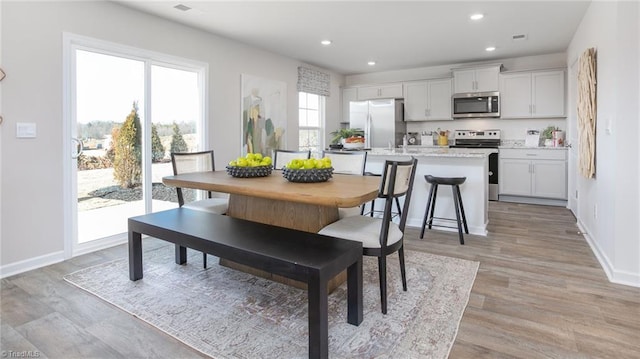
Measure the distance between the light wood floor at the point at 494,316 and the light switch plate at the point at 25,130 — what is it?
1.09m

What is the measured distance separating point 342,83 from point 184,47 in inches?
157

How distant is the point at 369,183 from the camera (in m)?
2.33

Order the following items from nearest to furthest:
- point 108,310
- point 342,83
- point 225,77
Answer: point 108,310 < point 225,77 < point 342,83

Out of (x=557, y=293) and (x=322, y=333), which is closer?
(x=322, y=333)

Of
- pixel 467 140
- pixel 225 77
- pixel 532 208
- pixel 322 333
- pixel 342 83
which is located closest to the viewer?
pixel 322 333

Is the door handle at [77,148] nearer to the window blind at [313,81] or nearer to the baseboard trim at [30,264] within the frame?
the baseboard trim at [30,264]

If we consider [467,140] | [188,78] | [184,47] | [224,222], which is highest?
[184,47]

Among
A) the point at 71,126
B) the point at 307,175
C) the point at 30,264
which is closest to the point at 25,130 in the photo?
the point at 71,126

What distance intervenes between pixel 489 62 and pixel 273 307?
5.84 m

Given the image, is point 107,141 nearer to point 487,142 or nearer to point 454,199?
point 454,199

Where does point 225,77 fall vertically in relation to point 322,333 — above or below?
above

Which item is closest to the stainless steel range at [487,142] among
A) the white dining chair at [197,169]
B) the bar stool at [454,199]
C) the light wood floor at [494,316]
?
the bar stool at [454,199]

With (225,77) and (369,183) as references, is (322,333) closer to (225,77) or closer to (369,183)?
(369,183)

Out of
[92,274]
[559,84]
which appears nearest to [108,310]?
[92,274]
